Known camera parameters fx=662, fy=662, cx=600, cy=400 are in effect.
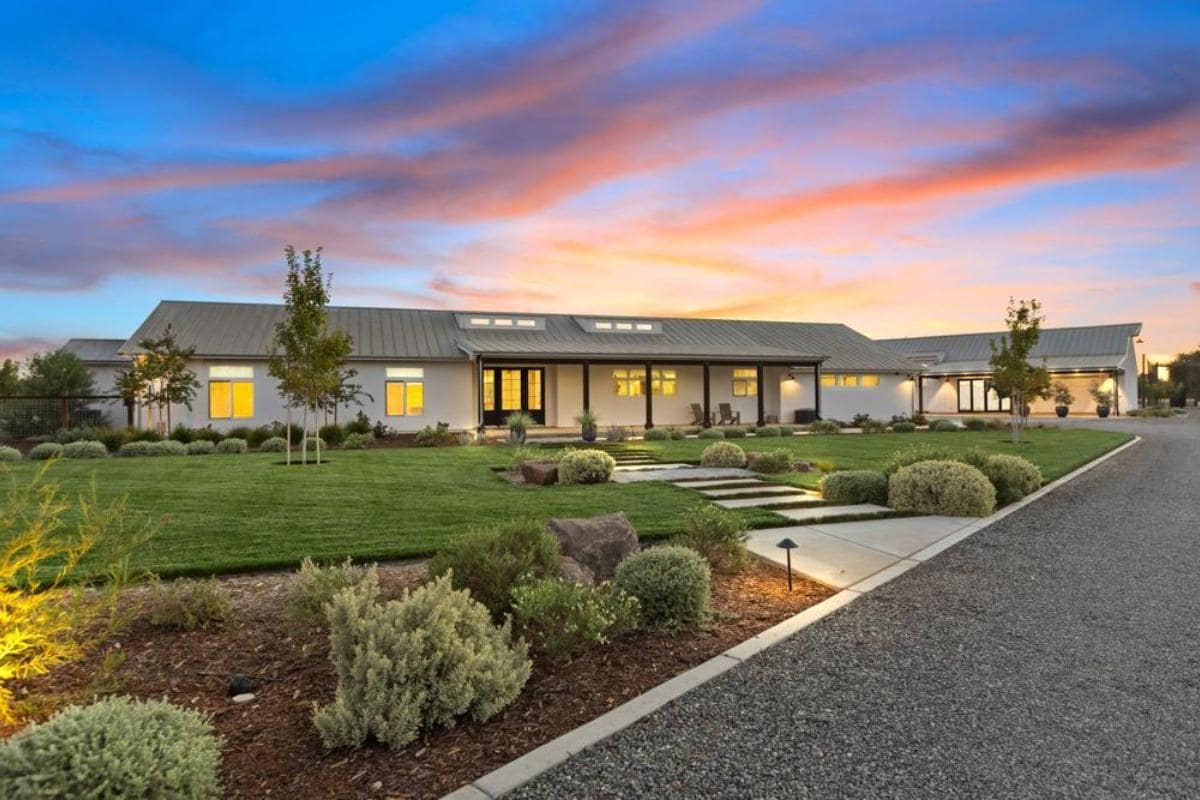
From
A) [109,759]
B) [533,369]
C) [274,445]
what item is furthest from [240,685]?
[533,369]

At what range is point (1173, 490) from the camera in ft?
35.7

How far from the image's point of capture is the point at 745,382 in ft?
88.3

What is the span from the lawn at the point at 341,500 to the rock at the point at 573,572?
1.66 meters

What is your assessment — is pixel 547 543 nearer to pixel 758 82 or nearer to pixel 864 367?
pixel 758 82

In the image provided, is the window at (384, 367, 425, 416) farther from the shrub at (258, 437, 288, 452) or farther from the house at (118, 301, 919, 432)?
the shrub at (258, 437, 288, 452)

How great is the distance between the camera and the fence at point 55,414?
19.8 metres

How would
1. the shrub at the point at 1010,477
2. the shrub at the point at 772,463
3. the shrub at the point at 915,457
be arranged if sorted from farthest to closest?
the shrub at the point at 772,463
the shrub at the point at 915,457
the shrub at the point at 1010,477

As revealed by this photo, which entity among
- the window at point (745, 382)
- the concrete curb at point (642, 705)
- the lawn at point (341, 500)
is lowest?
the concrete curb at point (642, 705)

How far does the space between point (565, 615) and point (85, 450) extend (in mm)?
16248

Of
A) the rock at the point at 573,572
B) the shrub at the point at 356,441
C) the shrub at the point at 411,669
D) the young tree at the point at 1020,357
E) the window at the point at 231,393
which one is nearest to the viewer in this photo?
the shrub at the point at 411,669

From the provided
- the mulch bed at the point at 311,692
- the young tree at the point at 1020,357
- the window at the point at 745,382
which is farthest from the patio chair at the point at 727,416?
the mulch bed at the point at 311,692

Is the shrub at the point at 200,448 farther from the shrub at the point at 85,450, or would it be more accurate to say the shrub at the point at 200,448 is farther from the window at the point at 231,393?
the window at the point at 231,393

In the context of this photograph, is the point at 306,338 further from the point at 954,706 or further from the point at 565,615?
the point at 954,706

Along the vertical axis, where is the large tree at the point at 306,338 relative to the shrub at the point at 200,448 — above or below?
above
